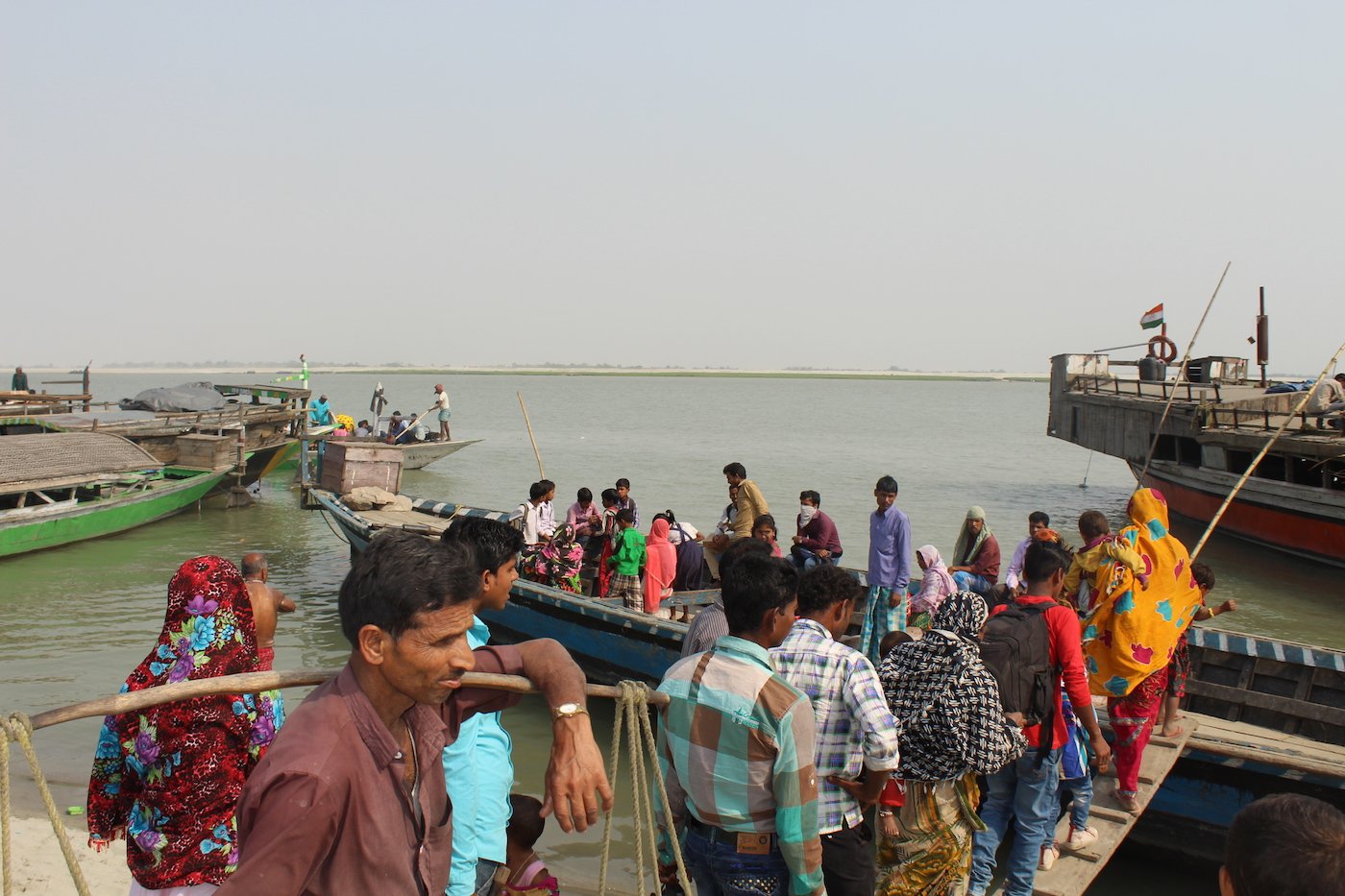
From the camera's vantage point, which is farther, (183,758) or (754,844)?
(754,844)

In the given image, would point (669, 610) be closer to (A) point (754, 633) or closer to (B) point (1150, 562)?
(B) point (1150, 562)

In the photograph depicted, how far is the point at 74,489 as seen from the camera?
687 inches

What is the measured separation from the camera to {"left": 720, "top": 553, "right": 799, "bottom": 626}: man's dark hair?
125 inches

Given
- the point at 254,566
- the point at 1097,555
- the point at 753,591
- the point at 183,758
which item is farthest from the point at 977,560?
the point at 183,758

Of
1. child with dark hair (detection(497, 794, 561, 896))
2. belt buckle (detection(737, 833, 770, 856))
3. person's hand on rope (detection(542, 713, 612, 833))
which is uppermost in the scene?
person's hand on rope (detection(542, 713, 612, 833))

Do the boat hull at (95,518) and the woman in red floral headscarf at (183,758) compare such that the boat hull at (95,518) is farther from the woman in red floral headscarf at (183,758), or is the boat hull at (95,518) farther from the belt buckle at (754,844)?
the belt buckle at (754,844)

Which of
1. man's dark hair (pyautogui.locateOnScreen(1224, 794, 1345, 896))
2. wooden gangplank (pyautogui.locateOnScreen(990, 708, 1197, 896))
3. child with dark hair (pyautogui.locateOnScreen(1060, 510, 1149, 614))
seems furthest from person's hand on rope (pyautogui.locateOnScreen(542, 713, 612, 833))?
child with dark hair (pyautogui.locateOnScreen(1060, 510, 1149, 614))

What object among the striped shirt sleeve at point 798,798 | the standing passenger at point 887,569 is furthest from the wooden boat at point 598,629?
the striped shirt sleeve at point 798,798

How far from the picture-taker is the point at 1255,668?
7363 mm

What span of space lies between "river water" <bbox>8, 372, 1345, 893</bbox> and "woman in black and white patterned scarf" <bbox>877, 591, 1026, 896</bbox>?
3239 millimetres

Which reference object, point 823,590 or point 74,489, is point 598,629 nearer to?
point 823,590

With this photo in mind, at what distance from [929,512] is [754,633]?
24.3 m

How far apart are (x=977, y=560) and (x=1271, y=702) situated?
2555 millimetres

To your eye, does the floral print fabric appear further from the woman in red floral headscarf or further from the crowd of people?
the woman in red floral headscarf
